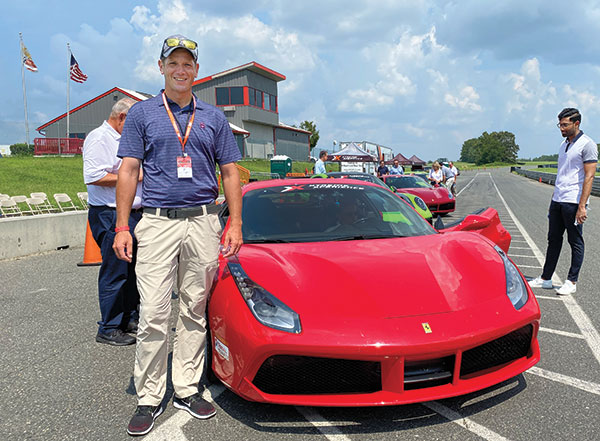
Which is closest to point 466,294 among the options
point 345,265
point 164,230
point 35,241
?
point 345,265

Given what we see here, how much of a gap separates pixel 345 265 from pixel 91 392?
1716 millimetres

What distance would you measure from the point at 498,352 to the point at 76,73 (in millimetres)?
33131

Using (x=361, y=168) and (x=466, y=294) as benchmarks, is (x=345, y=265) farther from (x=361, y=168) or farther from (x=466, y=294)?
(x=361, y=168)

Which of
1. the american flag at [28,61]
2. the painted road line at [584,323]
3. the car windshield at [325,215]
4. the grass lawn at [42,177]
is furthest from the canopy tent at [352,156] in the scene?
the car windshield at [325,215]

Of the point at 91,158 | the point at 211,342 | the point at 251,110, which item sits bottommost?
the point at 211,342

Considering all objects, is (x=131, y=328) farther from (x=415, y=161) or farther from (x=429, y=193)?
(x=415, y=161)

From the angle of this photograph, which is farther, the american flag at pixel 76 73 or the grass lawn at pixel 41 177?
the american flag at pixel 76 73

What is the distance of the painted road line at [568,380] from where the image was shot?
Answer: 8.96 ft

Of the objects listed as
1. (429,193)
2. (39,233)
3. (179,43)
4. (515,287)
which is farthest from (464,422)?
(429,193)

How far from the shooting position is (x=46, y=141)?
29.7m

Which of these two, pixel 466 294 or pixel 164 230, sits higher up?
pixel 164 230

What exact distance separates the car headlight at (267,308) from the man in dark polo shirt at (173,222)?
8.7 inches

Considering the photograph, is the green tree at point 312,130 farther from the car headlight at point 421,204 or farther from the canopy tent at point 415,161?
the car headlight at point 421,204

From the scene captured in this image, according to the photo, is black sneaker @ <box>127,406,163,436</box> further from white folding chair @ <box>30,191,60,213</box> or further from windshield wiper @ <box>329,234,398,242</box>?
white folding chair @ <box>30,191,60,213</box>
